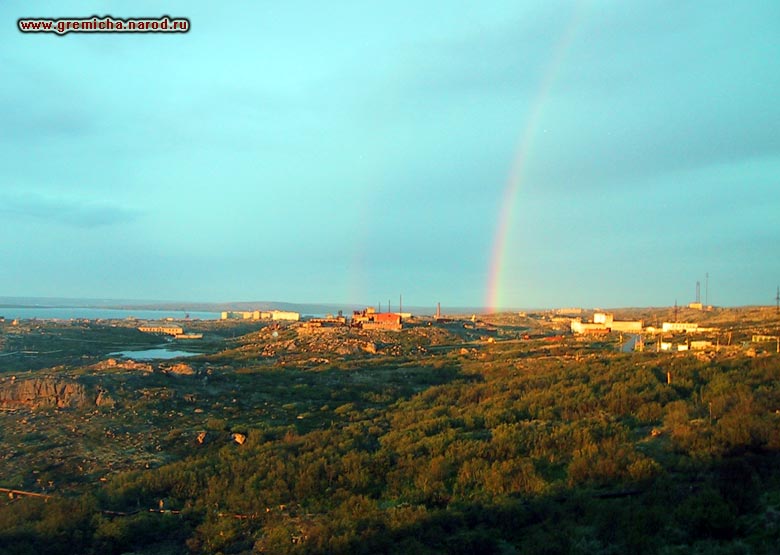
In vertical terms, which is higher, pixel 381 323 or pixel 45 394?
pixel 381 323

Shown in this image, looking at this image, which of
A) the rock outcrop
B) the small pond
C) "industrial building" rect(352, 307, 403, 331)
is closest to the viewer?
the rock outcrop

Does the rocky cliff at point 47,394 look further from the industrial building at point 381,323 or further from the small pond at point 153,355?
the industrial building at point 381,323

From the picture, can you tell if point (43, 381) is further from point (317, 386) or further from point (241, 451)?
point (241, 451)

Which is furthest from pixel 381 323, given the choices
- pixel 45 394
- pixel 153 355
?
pixel 45 394

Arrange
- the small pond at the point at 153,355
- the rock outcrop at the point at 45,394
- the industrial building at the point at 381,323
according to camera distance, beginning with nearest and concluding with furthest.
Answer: the rock outcrop at the point at 45,394 < the small pond at the point at 153,355 < the industrial building at the point at 381,323

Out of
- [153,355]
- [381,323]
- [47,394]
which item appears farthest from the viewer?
[381,323]

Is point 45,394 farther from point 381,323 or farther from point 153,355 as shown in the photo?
point 381,323

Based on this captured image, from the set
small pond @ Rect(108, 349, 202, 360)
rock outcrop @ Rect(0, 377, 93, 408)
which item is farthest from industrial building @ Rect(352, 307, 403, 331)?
rock outcrop @ Rect(0, 377, 93, 408)

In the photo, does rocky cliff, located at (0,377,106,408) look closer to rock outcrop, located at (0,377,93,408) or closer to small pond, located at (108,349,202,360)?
rock outcrop, located at (0,377,93,408)

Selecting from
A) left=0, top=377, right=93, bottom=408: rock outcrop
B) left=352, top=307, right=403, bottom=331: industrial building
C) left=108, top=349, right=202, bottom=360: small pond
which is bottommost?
left=108, top=349, right=202, bottom=360: small pond

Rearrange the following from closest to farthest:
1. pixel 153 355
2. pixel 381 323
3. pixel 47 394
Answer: pixel 47 394, pixel 153 355, pixel 381 323

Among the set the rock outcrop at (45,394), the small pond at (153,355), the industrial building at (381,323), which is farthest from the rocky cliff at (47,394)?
the industrial building at (381,323)

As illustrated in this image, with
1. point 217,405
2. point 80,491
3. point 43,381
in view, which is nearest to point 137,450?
point 80,491
